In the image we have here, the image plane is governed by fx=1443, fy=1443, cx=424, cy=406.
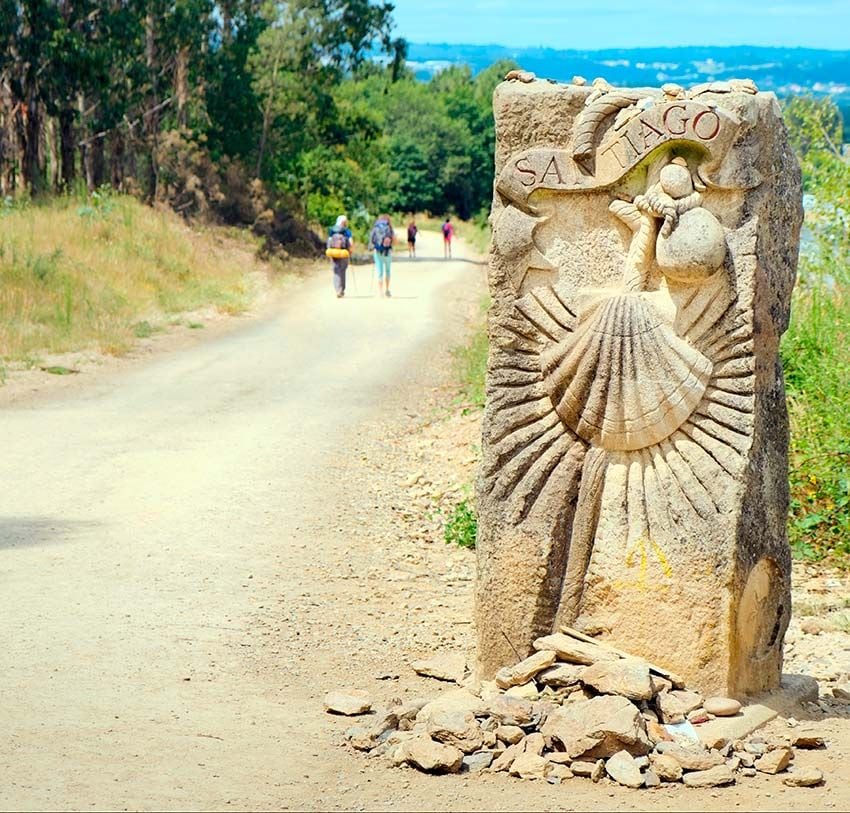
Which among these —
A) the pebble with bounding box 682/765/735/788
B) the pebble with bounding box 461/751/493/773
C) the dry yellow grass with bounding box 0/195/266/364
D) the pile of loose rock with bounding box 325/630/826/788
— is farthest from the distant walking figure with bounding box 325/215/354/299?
the pebble with bounding box 682/765/735/788

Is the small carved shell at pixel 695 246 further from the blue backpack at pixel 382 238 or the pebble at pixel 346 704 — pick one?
the blue backpack at pixel 382 238

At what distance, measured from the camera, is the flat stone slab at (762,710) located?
5.55m

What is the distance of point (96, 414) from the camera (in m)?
13.3

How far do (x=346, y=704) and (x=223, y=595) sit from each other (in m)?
2.02

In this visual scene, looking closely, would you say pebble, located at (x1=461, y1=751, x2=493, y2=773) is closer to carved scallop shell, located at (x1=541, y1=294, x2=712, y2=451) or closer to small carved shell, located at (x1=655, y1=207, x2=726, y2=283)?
carved scallop shell, located at (x1=541, y1=294, x2=712, y2=451)

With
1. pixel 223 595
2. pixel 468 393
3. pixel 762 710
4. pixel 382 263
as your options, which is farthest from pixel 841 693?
pixel 382 263

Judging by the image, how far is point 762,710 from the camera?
588 cm

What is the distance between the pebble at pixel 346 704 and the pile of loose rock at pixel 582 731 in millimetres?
12

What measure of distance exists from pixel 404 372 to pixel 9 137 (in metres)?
14.6

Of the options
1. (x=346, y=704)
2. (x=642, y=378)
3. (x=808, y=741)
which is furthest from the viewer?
(x=346, y=704)

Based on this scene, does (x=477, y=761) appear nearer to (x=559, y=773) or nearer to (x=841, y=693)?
(x=559, y=773)

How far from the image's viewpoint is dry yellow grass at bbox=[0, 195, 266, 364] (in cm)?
1719

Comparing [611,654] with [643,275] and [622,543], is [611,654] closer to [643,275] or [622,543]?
[622,543]

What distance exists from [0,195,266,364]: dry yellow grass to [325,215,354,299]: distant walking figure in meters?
1.55
